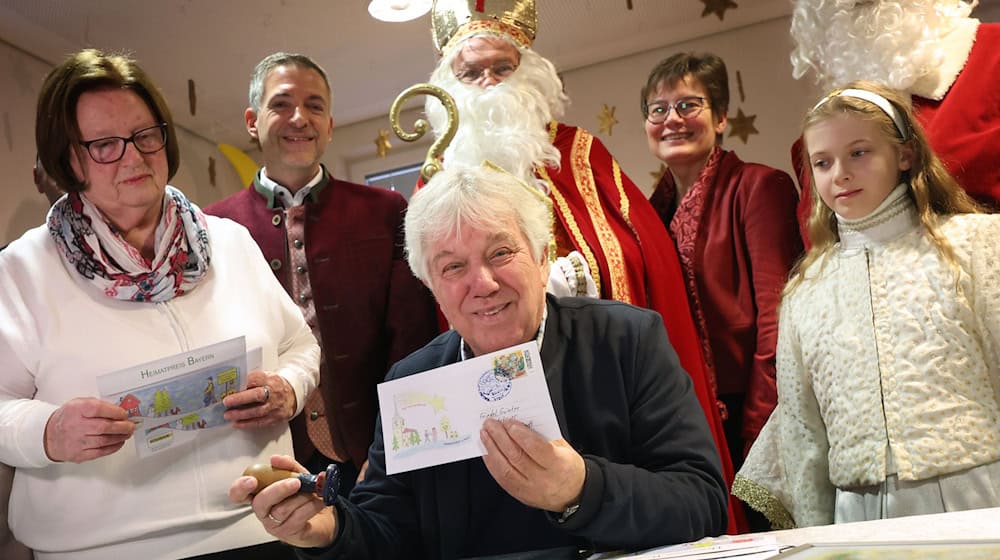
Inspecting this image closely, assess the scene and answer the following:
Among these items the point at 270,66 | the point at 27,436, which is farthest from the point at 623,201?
the point at 27,436

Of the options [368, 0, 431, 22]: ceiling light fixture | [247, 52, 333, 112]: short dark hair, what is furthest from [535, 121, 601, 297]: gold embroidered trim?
[368, 0, 431, 22]: ceiling light fixture

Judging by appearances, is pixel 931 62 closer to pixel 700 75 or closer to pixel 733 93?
pixel 700 75

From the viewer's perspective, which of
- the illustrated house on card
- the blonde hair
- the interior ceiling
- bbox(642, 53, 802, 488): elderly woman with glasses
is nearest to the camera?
the illustrated house on card

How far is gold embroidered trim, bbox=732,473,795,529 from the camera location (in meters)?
2.37

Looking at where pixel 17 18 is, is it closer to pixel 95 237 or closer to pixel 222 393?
pixel 95 237

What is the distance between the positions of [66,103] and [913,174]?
2.16m

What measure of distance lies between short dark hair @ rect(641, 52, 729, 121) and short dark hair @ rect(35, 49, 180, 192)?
1991 millimetres

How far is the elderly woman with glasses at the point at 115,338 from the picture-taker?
186 cm

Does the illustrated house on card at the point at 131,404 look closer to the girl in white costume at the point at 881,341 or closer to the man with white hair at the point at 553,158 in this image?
the man with white hair at the point at 553,158

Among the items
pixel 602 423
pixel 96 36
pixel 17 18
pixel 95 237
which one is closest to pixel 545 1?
pixel 96 36

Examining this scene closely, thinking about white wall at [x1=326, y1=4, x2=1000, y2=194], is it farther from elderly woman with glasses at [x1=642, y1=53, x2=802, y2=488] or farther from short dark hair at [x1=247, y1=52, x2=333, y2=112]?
short dark hair at [x1=247, y1=52, x2=333, y2=112]

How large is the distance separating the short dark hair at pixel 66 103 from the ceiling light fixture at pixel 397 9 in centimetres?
240

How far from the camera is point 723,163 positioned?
3.21 metres

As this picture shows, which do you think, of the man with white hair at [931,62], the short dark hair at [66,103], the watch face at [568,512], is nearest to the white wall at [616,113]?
the man with white hair at [931,62]
